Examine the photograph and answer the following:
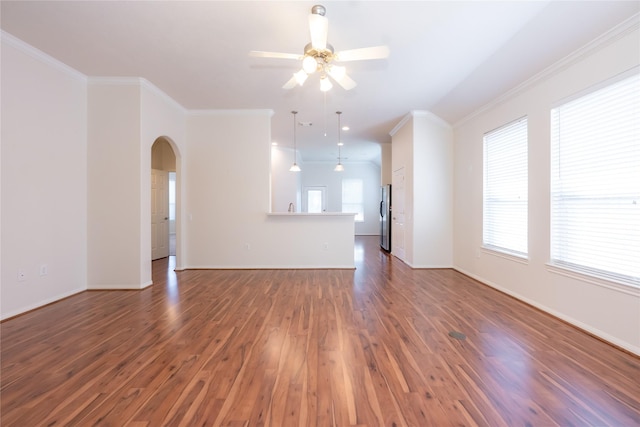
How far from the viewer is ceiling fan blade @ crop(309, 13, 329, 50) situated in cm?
210

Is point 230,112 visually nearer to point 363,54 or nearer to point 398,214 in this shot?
point 363,54

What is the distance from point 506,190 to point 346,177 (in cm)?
760

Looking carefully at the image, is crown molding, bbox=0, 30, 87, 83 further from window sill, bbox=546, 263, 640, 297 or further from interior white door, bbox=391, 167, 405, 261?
window sill, bbox=546, 263, 640, 297

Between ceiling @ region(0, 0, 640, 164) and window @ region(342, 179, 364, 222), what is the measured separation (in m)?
6.73

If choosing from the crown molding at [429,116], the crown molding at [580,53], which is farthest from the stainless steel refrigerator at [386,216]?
the crown molding at [580,53]

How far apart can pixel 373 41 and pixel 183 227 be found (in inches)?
175

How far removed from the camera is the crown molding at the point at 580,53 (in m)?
2.29

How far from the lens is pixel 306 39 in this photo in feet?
9.81

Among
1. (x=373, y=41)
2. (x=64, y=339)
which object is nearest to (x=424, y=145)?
(x=373, y=41)

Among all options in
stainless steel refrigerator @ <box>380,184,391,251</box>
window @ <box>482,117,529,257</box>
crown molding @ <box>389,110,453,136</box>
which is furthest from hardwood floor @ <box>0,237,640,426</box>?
stainless steel refrigerator @ <box>380,184,391,251</box>

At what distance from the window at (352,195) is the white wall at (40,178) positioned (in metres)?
8.59

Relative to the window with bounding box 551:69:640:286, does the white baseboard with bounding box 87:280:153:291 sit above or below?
below

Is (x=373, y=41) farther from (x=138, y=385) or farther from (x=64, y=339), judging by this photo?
(x=64, y=339)

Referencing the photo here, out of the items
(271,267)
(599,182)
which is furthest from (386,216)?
(599,182)
